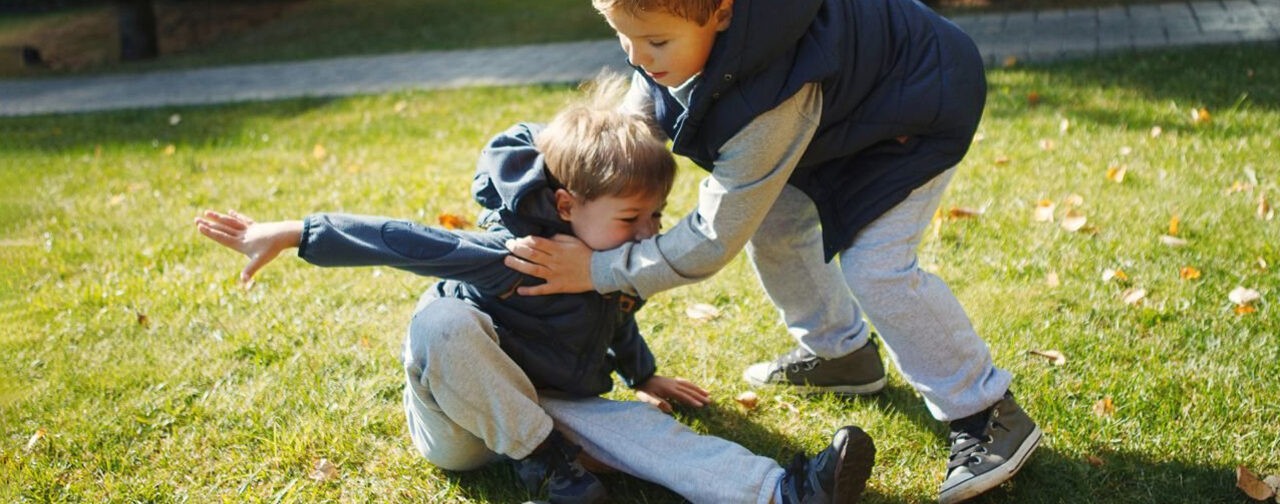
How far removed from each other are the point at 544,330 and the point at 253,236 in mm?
657

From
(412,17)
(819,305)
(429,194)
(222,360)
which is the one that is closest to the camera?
(819,305)

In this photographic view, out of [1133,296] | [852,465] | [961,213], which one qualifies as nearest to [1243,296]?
[1133,296]

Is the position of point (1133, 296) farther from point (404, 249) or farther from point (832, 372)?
point (404, 249)

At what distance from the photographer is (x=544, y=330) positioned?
102 inches

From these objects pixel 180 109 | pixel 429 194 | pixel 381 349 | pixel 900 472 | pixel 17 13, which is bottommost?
pixel 17 13

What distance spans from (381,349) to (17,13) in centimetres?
1681

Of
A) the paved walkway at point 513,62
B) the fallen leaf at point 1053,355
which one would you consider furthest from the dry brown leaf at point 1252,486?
the paved walkway at point 513,62

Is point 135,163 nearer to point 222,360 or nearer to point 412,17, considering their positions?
point 222,360

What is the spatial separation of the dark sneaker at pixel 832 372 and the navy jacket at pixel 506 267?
1.73 ft

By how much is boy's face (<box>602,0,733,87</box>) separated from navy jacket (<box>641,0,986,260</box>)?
0.03 meters

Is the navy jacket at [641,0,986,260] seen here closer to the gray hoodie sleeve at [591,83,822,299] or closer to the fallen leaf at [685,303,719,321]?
the gray hoodie sleeve at [591,83,822,299]

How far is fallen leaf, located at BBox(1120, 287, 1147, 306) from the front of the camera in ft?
11.3

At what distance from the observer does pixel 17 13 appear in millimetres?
17312

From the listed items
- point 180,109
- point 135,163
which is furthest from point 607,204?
point 180,109
